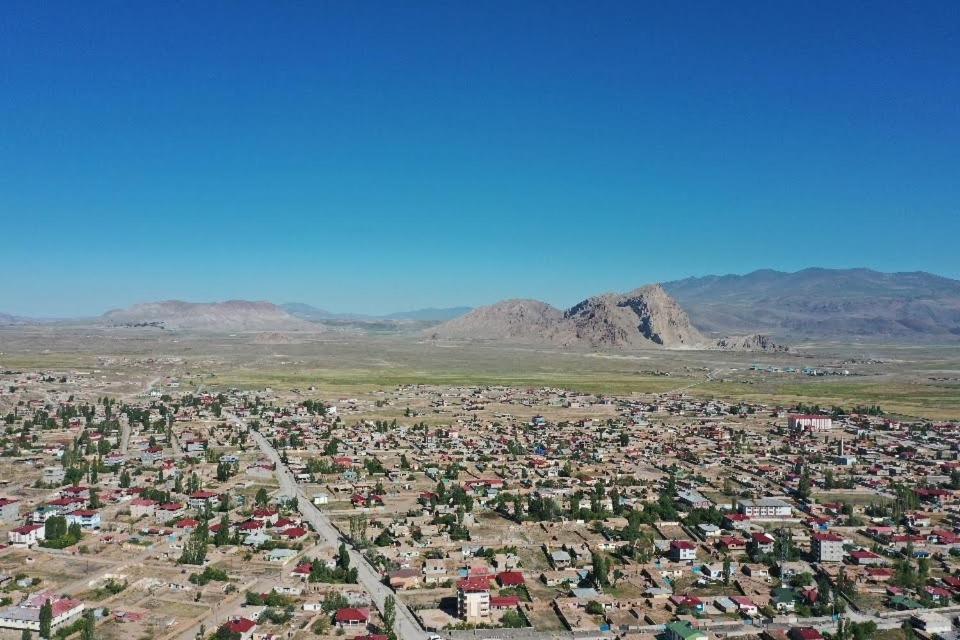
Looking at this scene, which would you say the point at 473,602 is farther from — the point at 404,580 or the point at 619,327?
the point at 619,327

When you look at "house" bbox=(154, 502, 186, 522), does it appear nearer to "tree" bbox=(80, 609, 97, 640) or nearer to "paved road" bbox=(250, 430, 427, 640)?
"paved road" bbox=(250, 430, 427, 640)

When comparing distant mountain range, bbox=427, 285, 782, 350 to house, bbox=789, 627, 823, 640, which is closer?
house, bbox=789, 627, 823, 640

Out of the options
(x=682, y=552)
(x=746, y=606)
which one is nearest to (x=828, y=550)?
(x=682, y=552)

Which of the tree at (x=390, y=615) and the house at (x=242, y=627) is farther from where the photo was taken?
the tree at (x=390, y=615)

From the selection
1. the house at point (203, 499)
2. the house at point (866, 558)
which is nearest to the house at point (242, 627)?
the house at point (203, 499)

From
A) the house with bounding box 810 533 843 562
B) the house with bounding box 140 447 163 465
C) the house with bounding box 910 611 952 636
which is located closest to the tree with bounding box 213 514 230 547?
the house with bounding box 140 447 163 465

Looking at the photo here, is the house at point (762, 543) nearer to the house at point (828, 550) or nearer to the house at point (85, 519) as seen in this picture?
the house at point (828, 550)
